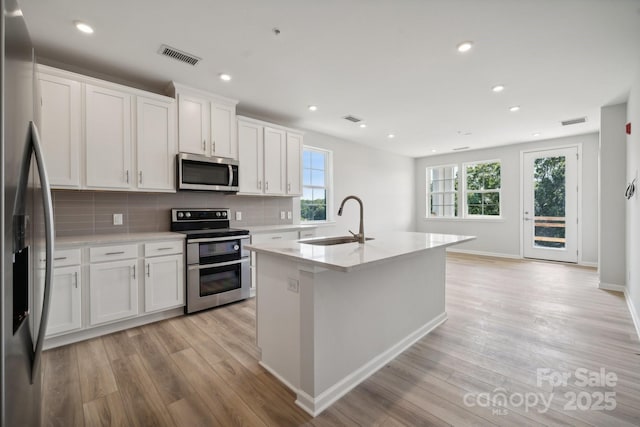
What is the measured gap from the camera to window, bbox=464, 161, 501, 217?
6.68 metres

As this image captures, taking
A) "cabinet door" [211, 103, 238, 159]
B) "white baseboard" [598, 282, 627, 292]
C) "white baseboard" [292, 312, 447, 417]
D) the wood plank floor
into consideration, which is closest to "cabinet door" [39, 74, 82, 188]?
"cabinet door" [211, 103, 238, 159]

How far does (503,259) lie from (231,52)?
6.68 m

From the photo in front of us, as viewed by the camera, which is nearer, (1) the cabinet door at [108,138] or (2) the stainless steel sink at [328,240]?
(2) the stainless steel sink at [328,240]

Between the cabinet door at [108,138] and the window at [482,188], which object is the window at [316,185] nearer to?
the cabinet door at [108,138]

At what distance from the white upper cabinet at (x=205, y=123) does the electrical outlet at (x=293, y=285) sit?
234cm

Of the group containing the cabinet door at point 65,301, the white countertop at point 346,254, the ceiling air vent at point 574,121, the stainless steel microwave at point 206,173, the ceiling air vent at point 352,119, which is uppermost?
the ceiling air vent at point 352,119

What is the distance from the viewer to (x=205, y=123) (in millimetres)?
3391

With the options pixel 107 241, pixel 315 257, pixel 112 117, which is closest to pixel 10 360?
pixel 315 257

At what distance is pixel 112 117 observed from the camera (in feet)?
9.10

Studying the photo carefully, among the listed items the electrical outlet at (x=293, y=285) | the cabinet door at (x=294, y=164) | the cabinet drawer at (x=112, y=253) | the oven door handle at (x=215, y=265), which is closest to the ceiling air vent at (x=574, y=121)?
the cabinet door at (x=294, y=164)

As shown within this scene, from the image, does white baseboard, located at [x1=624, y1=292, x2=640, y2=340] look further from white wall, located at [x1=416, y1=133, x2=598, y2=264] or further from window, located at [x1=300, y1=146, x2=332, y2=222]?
window, located at [x1=300, y1=146, x2=332, y2=222]

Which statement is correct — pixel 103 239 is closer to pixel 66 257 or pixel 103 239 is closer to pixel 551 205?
pixel 66 257

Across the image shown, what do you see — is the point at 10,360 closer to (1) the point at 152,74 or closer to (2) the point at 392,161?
(1) the point at 152,74

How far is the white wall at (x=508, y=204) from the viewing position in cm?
541
